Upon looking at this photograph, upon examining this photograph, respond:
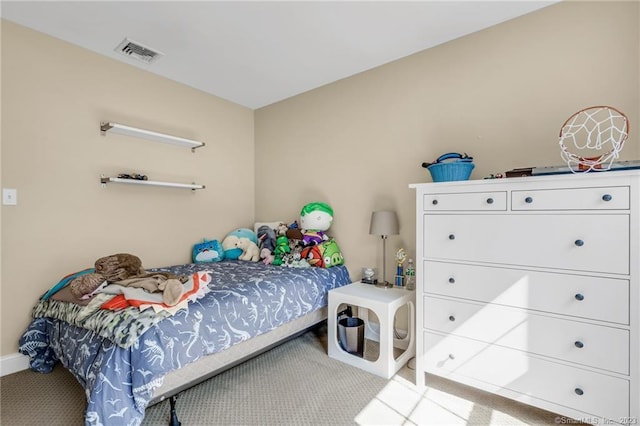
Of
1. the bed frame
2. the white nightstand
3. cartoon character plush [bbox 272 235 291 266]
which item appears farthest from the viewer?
cartoon character plush [bbox 272 235 291 266]

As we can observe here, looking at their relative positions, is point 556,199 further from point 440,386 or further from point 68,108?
point 68,108

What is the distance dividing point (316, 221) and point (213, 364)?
5.10 feet

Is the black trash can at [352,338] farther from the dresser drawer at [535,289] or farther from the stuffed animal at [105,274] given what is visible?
the stuffed animal at [105,274]

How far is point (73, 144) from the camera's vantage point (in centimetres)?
254

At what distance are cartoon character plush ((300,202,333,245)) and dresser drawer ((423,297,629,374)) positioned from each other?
129 centimetres

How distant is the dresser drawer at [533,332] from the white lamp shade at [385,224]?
671 mm

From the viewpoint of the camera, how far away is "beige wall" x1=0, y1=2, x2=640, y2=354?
80.6 inches

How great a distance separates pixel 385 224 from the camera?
2.55 metres

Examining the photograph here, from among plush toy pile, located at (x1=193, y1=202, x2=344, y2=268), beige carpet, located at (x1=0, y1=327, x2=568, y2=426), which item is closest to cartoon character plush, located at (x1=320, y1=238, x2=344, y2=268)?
plush toy pile, located at (x1=193, y1=202, x2=344, y2=268)

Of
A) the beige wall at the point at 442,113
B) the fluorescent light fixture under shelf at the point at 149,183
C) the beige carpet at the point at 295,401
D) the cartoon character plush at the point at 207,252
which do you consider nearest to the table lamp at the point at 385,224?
the beige wall at the point at 442,113

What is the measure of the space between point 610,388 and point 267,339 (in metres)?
1.93

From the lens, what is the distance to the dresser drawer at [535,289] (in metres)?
1.47

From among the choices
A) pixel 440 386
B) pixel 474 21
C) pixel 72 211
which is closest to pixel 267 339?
pixel 440 386

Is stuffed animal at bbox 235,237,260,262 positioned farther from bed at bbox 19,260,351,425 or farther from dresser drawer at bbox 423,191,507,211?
dresser drawer at bbox 423,191,507,211
